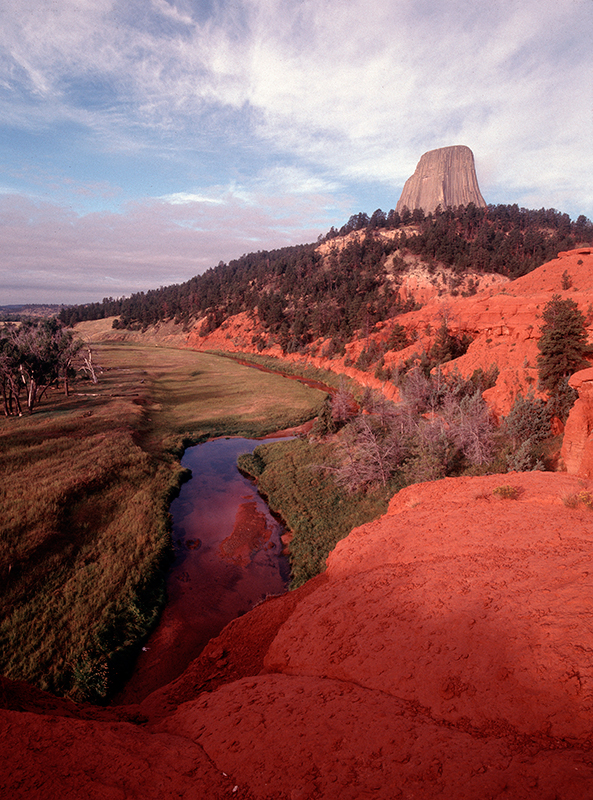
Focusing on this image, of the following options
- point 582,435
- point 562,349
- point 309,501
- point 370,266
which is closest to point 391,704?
point 582,435

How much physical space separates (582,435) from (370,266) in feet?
225

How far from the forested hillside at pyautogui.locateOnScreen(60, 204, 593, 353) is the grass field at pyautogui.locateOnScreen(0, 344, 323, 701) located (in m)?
31.9

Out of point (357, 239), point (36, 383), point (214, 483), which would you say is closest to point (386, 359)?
point (214, 483)

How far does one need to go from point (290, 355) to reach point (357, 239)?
164 ft

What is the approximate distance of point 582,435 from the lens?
537 inches

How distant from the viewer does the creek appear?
1104 centimetres

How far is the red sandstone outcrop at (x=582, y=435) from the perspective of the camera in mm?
12859

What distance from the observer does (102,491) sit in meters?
19.3

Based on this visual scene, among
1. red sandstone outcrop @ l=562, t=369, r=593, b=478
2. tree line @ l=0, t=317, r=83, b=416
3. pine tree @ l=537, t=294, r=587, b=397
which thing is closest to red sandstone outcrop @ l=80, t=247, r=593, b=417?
pine tree @ l=537, t=294, r=587, b=397

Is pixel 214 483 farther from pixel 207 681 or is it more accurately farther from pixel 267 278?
pixel 267 278

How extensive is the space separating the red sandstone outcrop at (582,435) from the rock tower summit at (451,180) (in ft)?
460

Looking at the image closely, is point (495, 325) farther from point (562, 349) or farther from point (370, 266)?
point (370, 266)

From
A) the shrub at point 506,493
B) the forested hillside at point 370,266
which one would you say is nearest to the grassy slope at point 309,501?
the shrub at point 506,493

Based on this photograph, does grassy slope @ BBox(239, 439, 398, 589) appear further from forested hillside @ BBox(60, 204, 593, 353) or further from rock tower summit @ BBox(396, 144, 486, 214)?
rock tower summit @ BBox(396, 144, 486, 214)
